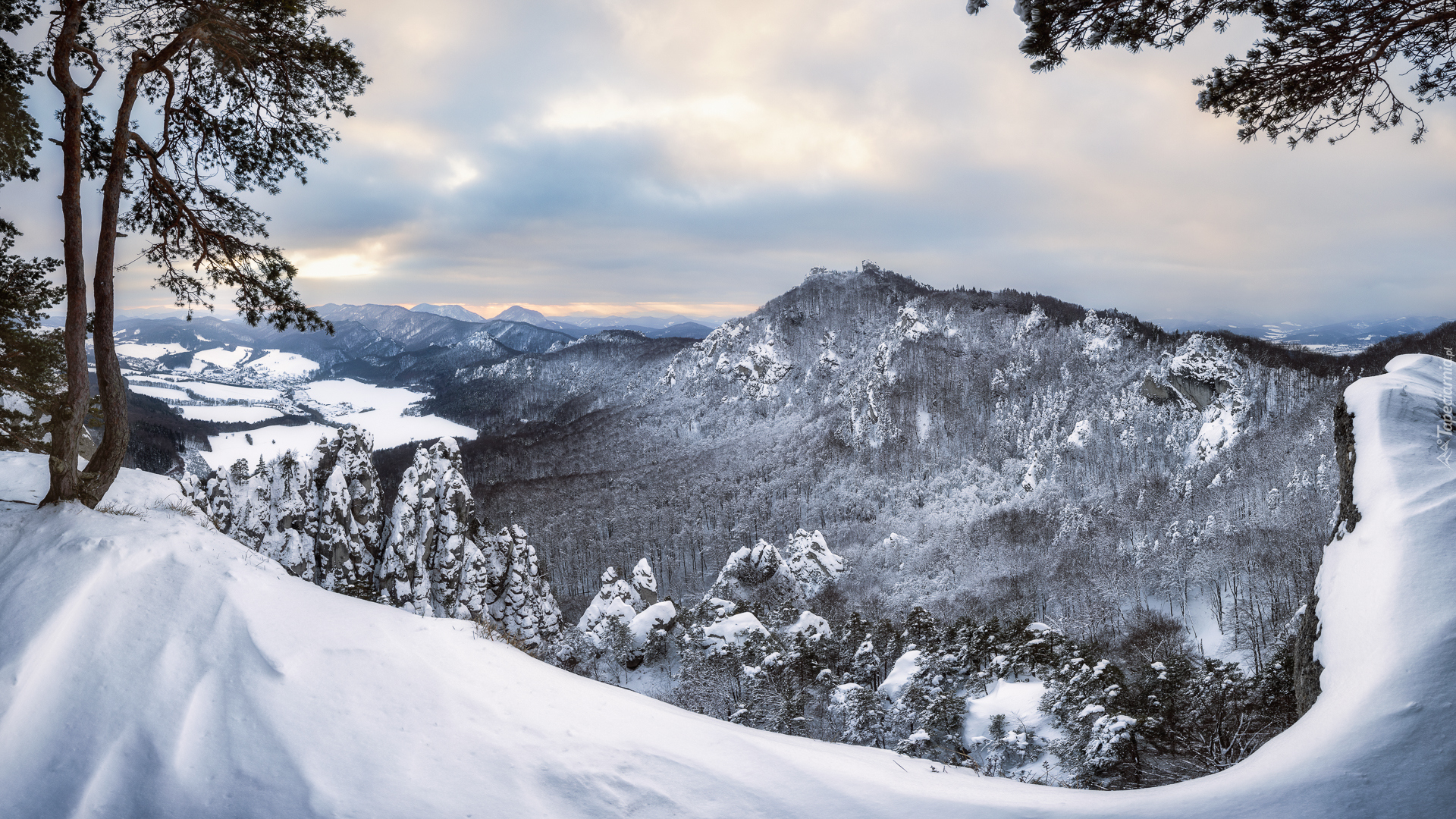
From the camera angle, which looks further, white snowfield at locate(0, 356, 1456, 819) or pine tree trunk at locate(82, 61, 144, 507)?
pine tree trunk at locate(82, 61, 144, 507)

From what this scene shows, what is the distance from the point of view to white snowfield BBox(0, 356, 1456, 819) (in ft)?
16.6

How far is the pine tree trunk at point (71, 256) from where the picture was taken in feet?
27.5

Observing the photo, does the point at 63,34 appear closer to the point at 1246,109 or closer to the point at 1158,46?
the point at 1158,46

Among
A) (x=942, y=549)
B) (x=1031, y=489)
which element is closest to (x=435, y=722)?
(x=942, y=549)

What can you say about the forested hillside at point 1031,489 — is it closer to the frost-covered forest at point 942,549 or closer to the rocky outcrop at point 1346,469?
the frost-covered forest at point 942,549

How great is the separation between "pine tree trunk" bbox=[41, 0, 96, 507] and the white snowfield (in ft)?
3.71

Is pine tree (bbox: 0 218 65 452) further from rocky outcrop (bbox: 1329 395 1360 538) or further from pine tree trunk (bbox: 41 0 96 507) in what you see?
rocky outcrop (bbox: 1329 395 1360 538)

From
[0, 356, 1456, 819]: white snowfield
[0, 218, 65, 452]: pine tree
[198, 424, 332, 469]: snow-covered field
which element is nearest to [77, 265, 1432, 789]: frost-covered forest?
[0, 356, 1456, 819]: white snowfield

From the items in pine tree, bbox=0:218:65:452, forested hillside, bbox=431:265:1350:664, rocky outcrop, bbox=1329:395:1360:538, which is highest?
pine tree, bbox=0:218:65:452

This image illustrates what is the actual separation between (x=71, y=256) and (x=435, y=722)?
863 centimetres

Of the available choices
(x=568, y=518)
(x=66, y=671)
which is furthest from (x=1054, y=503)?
(x=66, y=671)

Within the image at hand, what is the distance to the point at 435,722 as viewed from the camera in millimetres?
6074

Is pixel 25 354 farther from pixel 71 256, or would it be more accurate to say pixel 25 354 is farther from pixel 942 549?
pixel 942 549

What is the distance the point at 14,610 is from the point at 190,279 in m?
6.78
